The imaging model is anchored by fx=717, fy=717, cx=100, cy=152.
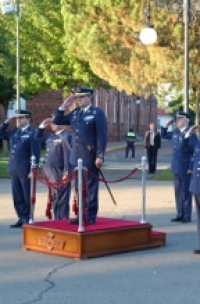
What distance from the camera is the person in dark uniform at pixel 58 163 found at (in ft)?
39.7

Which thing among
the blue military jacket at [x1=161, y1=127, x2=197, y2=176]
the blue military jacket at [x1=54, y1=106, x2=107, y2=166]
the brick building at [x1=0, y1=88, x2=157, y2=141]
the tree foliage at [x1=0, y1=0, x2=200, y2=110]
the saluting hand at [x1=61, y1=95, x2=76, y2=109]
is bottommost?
the brick building at [x1=0, y1=88, x2=157, y2=141]

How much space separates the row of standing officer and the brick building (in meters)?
30.2

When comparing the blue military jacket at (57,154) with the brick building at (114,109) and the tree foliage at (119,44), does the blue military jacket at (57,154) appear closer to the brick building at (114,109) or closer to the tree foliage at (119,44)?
the tree foliage at (119,44)

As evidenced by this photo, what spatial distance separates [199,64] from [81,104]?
17886 millimetres

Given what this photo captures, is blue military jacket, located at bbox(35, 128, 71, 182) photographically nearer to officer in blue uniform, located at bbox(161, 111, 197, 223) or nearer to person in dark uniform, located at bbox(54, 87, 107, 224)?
person in dark uniform, located at bbox(54, 87, 107, 224)

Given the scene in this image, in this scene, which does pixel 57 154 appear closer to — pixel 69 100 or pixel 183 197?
pixel 69 100

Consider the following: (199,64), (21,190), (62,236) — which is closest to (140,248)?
(62,236)

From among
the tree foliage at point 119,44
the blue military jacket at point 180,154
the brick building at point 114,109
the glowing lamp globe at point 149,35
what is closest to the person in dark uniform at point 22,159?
the blue military jacket at point 180,154

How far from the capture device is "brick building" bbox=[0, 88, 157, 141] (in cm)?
5194

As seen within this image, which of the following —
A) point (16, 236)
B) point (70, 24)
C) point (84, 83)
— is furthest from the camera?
point (84, 83)

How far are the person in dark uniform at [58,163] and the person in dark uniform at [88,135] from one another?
1.43m

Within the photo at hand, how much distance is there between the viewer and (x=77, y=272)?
889cm

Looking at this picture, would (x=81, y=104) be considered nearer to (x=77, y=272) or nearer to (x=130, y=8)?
(x=77, y=272)

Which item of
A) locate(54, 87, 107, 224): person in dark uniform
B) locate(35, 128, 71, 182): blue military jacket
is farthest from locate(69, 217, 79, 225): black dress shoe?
locate(35, 128, 71, 182): blue military jacket
